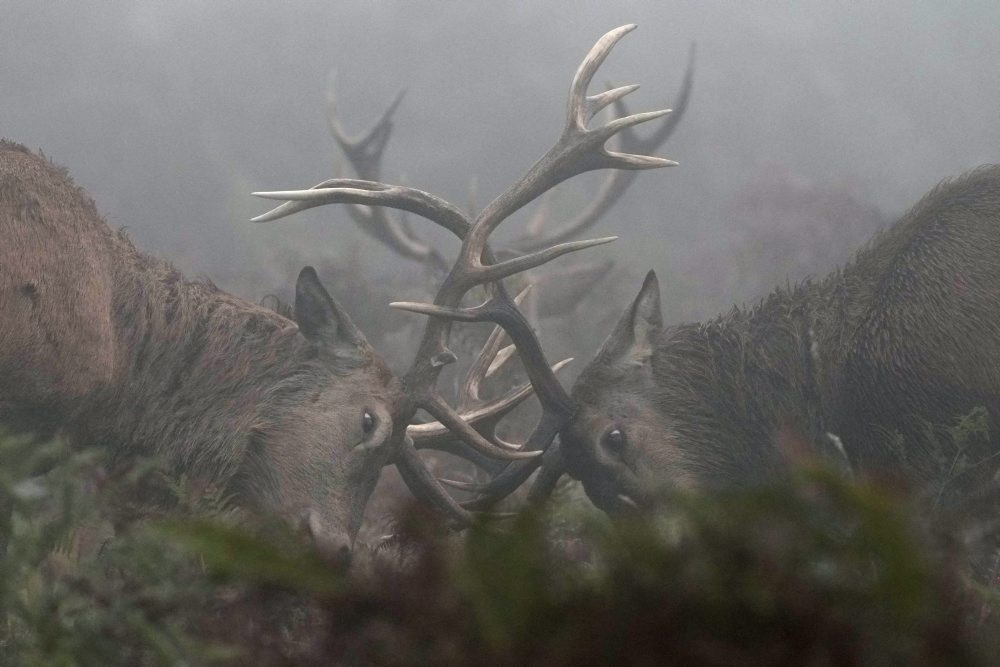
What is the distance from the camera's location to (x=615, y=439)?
488 centimetres

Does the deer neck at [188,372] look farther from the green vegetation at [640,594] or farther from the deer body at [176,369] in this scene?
the green vegetation at [640,594]

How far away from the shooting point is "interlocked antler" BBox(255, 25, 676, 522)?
4742 mm

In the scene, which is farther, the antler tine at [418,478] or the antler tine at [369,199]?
the antler tine at [369,199]

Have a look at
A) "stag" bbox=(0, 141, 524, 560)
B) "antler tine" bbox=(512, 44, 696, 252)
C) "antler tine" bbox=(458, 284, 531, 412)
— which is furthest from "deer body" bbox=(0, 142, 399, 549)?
"antler tine" bbox=(512, 44, 696, 252)

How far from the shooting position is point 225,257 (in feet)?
41.3

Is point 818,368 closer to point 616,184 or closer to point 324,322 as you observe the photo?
point 324,322

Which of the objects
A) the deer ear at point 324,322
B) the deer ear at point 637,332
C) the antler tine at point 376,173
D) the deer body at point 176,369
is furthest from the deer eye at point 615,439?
the antler tine at point 376,173

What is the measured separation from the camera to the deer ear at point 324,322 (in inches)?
180

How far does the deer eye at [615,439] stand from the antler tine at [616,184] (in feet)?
11.8

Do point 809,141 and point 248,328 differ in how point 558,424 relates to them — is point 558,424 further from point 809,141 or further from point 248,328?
point 809,141

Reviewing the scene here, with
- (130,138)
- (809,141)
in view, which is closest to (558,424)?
(130,138)

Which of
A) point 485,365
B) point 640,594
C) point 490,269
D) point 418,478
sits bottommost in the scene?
point 418,478

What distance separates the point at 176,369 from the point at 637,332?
2350mm

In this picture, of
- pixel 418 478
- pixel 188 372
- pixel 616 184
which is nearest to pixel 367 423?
pixel 418 478
